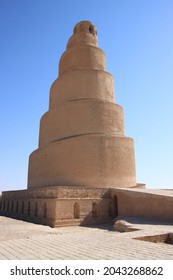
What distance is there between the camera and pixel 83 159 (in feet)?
50.4

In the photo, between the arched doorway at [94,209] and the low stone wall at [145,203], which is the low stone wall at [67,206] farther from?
the low stone wall at [145,203]

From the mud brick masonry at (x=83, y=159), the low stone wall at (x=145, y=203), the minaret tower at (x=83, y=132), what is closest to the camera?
the low stone wall at (x=145, y=203)

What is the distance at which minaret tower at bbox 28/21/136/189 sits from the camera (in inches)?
606

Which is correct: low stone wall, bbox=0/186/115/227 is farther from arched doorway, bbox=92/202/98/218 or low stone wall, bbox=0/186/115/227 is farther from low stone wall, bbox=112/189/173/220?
Result: low stone wall, bbox=112/189/173/220

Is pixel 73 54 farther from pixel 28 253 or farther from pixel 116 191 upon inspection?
pixel 28 253

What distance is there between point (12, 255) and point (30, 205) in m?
10.7

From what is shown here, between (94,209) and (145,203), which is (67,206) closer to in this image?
(94,209)

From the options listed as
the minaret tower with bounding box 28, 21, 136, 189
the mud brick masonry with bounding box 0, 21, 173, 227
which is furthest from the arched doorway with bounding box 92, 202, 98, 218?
the minaret tower with bounding box 28, 21, 136, 189

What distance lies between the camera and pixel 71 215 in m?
12.5

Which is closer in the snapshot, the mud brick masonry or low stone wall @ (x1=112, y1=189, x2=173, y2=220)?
low stone wall @ (x1=112, y1=189, x2=173, y2=220)

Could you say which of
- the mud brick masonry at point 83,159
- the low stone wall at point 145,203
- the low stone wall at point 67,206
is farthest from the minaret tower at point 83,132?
the low stone wall at point 145,203

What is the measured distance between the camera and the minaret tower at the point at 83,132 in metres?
15.4

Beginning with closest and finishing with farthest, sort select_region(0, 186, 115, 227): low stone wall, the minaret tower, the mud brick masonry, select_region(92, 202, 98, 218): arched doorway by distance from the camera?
select_region(0, 186, 115, 227): low stone wall → the mud brick masonry → select_region(92, 202, 98, 218): arched doorway → the minaret tower

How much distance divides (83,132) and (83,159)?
6.93 ft
